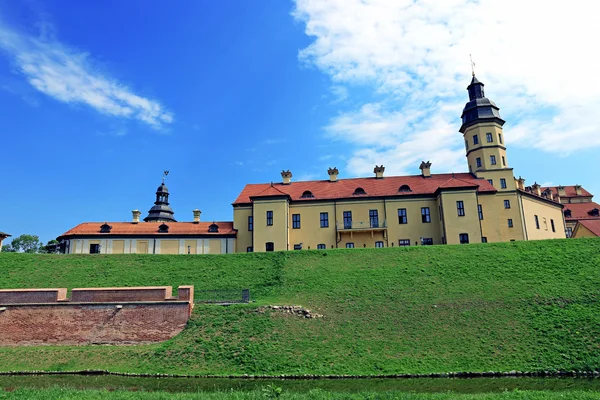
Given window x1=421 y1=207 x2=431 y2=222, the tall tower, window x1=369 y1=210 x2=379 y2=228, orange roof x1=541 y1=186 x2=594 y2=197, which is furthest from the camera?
orange roof x1=541 y1=186 x2=594 y2=197

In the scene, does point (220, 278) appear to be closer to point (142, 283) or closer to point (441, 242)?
point (142, 283)

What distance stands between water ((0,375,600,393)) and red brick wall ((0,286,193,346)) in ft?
11.8

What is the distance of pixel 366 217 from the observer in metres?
41.0

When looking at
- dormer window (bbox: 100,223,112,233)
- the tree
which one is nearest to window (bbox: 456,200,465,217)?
dormer window (bbox: 100,223,112,233)

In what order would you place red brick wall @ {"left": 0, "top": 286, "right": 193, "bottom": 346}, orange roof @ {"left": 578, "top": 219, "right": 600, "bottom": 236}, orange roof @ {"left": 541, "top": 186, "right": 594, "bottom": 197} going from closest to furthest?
red brick wall @ {"left": 0, "top": 286, "right": 193, "bottom": 346}
orange roof @ {"left": 578, "top": 219, "right": 600, "bottom": 236}
orange roof @ {"left": 541, "top": 186, "right": 594, "bottom": 197}

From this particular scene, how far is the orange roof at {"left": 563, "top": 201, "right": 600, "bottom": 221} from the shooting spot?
53.9m

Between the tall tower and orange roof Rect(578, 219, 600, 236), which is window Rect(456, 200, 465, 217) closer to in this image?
the tall tower

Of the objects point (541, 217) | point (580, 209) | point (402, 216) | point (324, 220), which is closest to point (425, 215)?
point (402, 216)

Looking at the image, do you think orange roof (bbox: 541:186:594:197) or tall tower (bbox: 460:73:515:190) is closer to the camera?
tall tower (bbox: 460:73:515:190)

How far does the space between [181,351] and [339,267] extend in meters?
13.3

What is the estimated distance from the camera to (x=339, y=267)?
94.9ft

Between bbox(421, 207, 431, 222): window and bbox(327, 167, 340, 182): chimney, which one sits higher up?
bbox(327, 167, 340, 182): chimney

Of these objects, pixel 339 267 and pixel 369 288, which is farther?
pixel 339 267

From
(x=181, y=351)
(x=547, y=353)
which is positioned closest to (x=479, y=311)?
(x=547, y=353)
